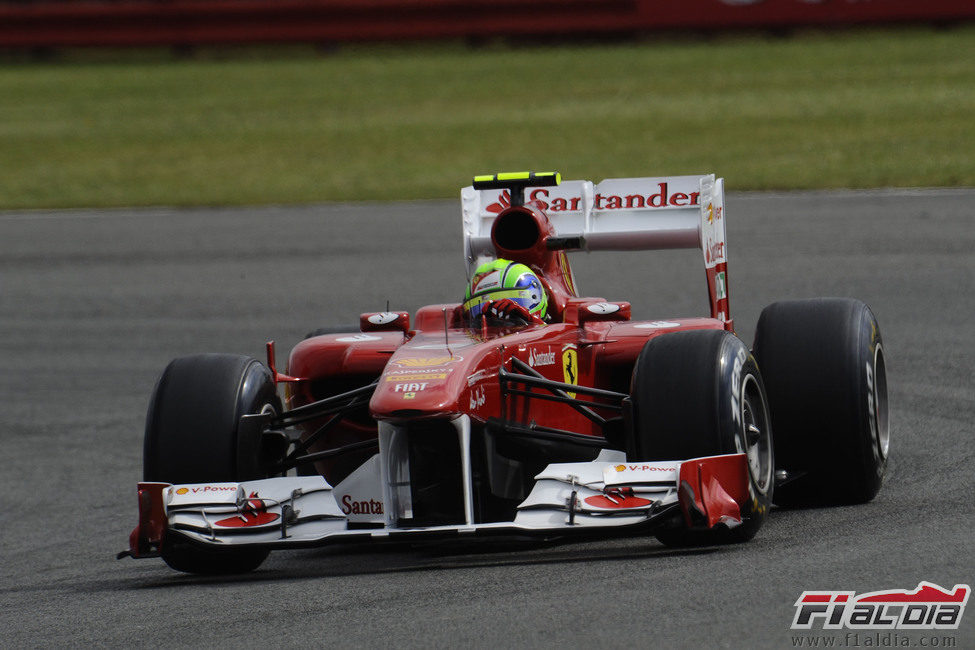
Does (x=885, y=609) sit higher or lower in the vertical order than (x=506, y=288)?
lower

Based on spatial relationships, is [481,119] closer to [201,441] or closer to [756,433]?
[201,441]

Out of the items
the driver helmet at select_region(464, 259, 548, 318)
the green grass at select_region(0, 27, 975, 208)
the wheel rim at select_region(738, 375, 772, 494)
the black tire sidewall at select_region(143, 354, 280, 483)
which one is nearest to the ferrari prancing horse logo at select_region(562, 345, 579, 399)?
the driver helmet at select_region(464, 259, 548, 318)

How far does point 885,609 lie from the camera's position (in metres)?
5.58

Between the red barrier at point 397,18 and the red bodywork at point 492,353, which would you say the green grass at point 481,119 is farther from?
the red bodywork at point 492,353

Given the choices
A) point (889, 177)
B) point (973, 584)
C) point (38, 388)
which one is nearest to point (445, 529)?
point (973, 584)

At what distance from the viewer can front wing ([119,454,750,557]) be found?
6723 mm

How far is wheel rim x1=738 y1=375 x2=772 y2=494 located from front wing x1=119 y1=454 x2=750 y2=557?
295mm

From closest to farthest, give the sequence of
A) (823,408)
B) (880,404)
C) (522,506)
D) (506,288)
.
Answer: (522,506) → (823,408) → (506,288) → (880,404)

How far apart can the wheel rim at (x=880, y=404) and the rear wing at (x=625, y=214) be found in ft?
3.49

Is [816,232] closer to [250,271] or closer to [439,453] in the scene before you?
[250,271]

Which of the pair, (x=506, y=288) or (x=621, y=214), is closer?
(x=506, y=288)

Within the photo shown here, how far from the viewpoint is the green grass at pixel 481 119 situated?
20328 millimetres

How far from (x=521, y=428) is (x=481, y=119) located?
58.3 ft

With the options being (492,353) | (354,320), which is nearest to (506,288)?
(492,353)
